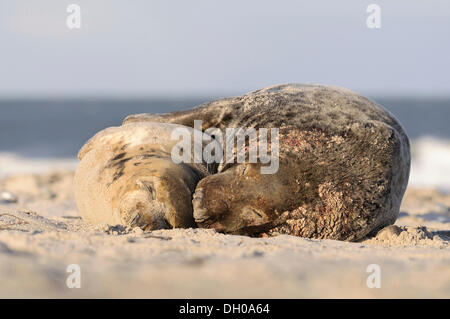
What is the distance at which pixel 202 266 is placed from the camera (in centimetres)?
258

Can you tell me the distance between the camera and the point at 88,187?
4.29m

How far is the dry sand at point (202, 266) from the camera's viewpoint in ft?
7.49

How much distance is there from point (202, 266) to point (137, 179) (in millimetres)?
1463

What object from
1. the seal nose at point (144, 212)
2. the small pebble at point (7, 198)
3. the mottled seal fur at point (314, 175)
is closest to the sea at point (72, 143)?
the small pebble at point (7, 198)

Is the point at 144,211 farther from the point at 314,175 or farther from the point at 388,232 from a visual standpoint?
the point at 388,232

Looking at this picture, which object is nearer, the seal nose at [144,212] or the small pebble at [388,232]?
the seal nose at [144,212]

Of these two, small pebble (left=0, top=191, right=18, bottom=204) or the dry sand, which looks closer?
the dry sand

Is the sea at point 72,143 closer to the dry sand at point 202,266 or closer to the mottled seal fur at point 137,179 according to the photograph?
the mottled seal fur at point 137,179

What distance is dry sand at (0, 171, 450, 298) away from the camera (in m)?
2.28

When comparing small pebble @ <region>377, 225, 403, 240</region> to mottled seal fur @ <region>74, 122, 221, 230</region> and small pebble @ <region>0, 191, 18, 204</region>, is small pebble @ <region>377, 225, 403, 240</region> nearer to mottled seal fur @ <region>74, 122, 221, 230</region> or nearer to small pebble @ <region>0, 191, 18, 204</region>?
mottled seal fur @ <region>74, 122, 221, 230</region>

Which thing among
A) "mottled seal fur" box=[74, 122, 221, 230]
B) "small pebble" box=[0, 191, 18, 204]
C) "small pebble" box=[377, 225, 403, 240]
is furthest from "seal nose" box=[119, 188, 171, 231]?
"small pebble" box=[0, 191, 18, 204]

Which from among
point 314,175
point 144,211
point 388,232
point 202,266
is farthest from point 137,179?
point 388,232

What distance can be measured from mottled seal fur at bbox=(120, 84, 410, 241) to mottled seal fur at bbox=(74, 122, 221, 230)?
0.10 m

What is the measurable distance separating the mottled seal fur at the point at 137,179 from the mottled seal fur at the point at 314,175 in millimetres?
104
